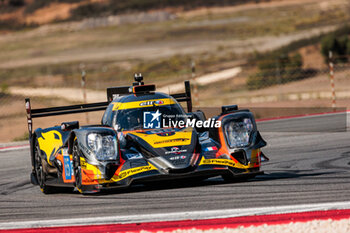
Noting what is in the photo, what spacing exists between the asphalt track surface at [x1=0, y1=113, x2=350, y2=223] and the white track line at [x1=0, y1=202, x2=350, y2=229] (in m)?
0.25

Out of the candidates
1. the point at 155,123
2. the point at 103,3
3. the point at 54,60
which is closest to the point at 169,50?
the point at 54,60

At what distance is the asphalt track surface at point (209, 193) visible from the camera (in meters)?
7.54

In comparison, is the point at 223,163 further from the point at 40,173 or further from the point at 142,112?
the point at 40,173

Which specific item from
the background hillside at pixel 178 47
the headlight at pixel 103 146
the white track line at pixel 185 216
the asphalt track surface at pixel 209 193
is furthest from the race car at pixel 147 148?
the background hillside at pixel 178 47

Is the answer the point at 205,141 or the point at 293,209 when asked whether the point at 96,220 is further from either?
Result: the point at 205,141

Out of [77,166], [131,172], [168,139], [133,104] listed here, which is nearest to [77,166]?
[77,166]

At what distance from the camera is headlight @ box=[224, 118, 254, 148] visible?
30.7ft

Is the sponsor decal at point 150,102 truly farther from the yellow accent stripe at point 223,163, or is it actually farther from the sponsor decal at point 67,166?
the yellow accent stripe at point 223,163

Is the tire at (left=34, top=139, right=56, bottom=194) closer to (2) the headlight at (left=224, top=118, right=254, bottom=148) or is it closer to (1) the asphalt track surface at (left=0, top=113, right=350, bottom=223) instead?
(1) the asphalt track surface at (left=0, top=113, right=350, bottom=223)

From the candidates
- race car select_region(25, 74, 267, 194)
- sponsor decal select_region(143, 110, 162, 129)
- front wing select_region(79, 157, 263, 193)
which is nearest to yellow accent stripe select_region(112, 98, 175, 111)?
race car select_region(25, 74, 267, 194)

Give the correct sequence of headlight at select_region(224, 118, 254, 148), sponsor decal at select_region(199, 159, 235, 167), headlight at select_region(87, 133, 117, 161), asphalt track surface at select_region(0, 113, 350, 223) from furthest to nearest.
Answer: headlight at select_region(224, 118, 254, 148), sponsor decal at select_region(199, 159, 235, 167), headlight at select_region(87, 133, 117, 161), asphalt track surface at select_region(0, 113, 350, 223)

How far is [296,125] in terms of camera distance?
61.8ft

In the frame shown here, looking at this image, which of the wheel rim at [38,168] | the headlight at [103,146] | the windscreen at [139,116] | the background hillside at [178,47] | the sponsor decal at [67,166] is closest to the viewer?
the headlight at [103,146]

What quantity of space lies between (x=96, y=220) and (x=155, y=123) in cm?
350
